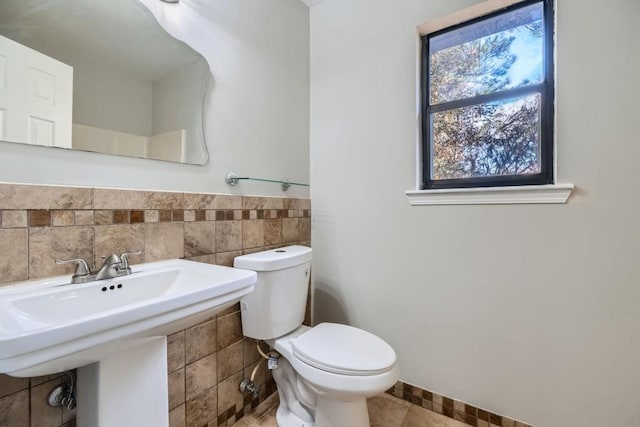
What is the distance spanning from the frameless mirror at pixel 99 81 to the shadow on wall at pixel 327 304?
3.45 feet

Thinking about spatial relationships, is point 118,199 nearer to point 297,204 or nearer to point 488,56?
point 297,204

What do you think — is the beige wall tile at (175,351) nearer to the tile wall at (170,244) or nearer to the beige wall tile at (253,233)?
the tile wall at (170,244)

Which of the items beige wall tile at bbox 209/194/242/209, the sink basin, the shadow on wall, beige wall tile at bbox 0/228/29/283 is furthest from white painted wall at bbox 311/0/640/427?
beige wall tile at bbox 0/228/29/283

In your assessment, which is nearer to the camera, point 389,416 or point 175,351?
point 175,351

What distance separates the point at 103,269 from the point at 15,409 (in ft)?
1.32

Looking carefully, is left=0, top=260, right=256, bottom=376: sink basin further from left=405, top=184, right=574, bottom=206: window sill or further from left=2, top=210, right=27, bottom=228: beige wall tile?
left=405, top=184, right=574, bottom=206: window sill

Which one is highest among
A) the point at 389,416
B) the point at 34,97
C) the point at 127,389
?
the point at 34,97

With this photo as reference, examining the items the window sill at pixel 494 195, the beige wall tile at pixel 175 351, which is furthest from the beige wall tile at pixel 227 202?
the window sill at pixel 494 195

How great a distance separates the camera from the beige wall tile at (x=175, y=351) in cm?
106

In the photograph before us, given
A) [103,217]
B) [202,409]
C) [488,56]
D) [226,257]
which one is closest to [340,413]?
[202,409]

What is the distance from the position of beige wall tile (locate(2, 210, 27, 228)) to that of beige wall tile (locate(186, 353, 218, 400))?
0.75 metres

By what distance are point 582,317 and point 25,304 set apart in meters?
1.84

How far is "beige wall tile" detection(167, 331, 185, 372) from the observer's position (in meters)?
1.06

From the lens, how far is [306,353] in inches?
44.4
